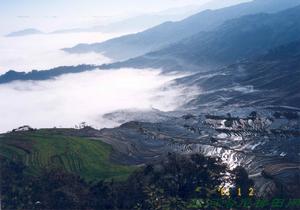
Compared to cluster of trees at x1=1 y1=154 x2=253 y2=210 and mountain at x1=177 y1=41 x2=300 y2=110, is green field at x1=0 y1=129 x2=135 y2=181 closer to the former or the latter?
cluster of trees at x1=1 y1=154 x2=253 y2=210

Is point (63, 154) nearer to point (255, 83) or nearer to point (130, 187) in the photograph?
point (130, 187)

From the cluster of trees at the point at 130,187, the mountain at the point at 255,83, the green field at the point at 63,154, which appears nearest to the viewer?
the cluster of trees at the point at 130,187

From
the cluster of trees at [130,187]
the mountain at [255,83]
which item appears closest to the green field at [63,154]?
the cluster of trees at [130,187]

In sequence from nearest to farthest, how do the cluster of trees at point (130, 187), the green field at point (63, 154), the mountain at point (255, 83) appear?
1. the cluster of trees at point (130, 187)
2. the green field at point (63, 154)
3. the mountain at point (255, 83)

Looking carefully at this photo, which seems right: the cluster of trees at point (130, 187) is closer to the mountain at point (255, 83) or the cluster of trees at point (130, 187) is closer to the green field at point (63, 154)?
the green field at point (63, 154)

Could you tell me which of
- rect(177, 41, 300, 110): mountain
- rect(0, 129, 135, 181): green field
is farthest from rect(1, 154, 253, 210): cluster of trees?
rect(177, 41, 300, 110): mountain

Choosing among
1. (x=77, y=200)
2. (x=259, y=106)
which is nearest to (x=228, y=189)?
(x=77, y=200)

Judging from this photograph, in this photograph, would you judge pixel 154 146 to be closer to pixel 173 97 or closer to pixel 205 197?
pixel 205 197
